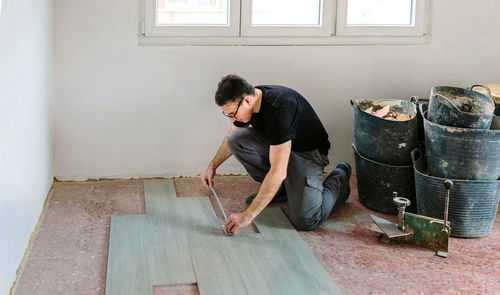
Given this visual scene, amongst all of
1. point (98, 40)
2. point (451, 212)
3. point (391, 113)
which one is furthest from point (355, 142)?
point (98, 40)

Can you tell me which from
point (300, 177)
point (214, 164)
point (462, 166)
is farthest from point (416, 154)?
point (214, 164)

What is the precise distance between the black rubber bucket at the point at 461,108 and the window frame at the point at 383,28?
2.79 ft

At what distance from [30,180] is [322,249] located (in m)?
1.63

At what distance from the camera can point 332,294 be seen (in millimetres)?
2676

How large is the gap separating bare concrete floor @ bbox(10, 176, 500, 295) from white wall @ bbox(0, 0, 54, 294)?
0.14 meters

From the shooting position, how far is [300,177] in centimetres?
346

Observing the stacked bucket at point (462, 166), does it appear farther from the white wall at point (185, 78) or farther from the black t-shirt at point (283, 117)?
the white wall at point (185, 78)

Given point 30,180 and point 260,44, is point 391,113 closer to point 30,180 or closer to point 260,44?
point 260,44

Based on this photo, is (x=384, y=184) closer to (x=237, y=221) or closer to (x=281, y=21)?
(x=237, y=221)

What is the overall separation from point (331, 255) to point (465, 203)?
0.86 metres

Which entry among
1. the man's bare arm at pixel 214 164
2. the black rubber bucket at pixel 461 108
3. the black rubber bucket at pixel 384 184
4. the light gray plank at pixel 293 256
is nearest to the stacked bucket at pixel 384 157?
the black rubber bucket at pixel 384 184

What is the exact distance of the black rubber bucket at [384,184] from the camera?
368cm

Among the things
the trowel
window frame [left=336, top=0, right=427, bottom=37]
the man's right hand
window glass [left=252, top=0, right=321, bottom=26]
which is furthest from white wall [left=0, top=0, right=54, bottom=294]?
window frame [left=336, top=0, right=427, bottom=37]

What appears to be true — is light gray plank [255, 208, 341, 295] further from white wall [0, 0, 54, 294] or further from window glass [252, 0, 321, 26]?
window glass [252, 0, 321, 26]
